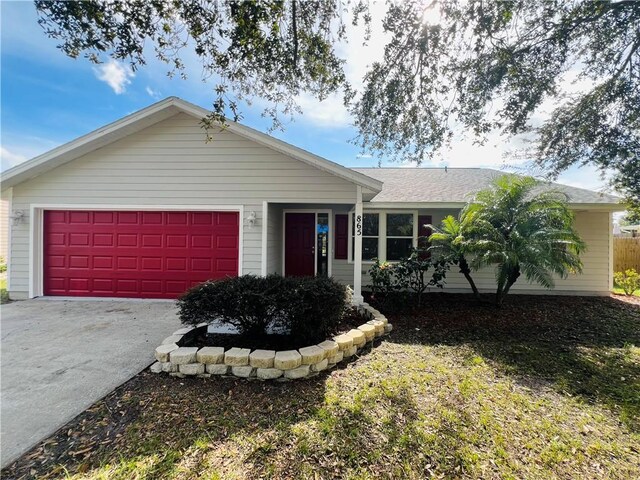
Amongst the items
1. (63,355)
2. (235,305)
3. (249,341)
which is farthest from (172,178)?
(249,341)

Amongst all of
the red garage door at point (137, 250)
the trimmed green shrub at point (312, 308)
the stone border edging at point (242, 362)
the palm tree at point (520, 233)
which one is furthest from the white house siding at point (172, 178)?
the palm tree at point (520, 233)

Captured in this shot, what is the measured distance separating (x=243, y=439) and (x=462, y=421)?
2.07 m

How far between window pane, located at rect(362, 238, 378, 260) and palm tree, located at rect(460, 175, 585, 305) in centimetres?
277

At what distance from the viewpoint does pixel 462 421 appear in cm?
274

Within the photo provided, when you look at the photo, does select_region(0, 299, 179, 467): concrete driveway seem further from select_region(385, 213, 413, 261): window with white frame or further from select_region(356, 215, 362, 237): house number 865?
select_region(385, 213, 413, 261): window with white frame

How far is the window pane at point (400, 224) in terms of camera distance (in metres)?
8.73

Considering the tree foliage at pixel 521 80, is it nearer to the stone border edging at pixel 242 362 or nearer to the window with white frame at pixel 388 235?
the window with white frame at pixel 388 235

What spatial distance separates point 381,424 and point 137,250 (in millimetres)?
6793

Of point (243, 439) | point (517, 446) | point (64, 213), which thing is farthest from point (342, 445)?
point (64, 213)

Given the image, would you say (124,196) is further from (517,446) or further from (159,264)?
(517,446)

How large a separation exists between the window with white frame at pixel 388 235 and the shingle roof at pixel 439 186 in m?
0.63

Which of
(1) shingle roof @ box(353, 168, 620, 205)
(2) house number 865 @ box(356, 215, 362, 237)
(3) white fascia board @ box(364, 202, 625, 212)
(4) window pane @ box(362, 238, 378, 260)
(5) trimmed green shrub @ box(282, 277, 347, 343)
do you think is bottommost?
(5) trimmed green shrub @ box(282, 277, 347, 343)

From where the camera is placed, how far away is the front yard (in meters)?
2.21

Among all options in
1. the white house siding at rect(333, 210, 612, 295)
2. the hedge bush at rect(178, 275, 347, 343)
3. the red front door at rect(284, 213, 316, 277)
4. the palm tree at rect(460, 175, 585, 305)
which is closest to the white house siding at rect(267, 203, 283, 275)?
the red front door at rect(284, 213, 316, 277)
